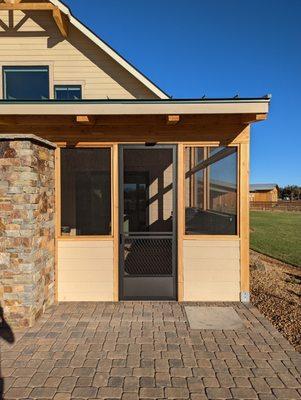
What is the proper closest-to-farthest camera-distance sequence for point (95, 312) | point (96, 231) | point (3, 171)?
point (3, 171) → point (95, 312) → point (96, 231)

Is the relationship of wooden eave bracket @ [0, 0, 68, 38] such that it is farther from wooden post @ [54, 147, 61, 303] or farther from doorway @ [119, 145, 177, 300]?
doorway @ [119, 145, 177, 300]

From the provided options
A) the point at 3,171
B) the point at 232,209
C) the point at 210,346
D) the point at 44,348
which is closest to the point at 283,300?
the point at 232,209

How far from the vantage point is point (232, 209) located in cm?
579

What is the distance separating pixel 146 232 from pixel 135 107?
2025 millimetres

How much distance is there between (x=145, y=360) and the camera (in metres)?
3.73

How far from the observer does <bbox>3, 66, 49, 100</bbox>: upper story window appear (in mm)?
7993

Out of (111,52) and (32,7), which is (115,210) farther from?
(32,7)

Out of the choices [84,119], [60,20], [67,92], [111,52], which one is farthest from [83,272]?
[60,20]

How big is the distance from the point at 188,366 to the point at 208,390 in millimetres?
457

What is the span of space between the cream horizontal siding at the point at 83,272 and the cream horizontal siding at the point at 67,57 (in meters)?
4.10

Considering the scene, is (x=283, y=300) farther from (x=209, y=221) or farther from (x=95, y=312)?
(x=95, y=312)

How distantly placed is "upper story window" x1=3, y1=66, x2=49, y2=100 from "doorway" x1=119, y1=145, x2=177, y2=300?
3635mm

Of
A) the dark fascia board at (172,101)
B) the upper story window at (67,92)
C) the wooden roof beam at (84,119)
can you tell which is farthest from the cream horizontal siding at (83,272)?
the upper story window at (67,92)

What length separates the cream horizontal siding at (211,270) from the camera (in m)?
5.70
